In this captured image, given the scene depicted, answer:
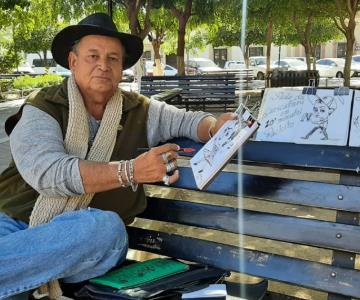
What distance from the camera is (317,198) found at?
2051mm

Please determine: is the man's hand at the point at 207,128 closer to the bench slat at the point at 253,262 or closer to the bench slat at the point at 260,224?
the bench slat at the point at 260,224

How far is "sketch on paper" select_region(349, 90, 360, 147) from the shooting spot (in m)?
2.20

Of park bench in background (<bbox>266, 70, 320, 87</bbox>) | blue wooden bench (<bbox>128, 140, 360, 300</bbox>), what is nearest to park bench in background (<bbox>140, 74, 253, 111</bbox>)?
park bench in background (<bbox>266, 70, 320, 87</bbox>)

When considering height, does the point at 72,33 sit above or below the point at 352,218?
above

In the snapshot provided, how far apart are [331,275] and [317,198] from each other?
31 cm

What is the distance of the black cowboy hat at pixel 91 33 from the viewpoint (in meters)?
2.32

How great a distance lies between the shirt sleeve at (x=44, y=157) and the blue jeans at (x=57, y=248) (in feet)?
0.42

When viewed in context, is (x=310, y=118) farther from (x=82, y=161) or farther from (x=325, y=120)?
(x=82, y=161)

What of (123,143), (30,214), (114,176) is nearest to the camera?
(114,176)

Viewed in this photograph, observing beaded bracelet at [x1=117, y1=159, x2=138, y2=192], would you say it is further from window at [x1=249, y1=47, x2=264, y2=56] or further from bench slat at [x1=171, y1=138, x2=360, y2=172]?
window at [x1=249, y1=47, x2=264, y2=56]

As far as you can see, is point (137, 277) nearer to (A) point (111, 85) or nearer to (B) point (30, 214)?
(B) point (30, 214)

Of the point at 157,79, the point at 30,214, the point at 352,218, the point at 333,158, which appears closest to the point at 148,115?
the point at 30,214

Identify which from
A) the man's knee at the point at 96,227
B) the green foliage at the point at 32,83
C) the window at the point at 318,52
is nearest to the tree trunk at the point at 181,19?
the green foliage at the point at 32,83

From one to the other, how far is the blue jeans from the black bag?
0.11 m
